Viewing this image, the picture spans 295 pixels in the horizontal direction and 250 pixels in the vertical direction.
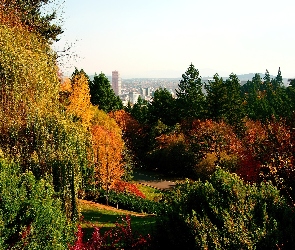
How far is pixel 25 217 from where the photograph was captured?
8.39m

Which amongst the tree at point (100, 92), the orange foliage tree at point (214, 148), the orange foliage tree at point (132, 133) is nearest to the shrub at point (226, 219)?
the orange foliage tree at point (214, 148)

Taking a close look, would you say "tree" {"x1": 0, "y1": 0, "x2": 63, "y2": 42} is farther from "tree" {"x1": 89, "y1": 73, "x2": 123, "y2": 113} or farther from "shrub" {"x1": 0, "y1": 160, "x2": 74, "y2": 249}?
"tree" {"x1": 89, "y1": 73, "x2": 123, "y2": 113}

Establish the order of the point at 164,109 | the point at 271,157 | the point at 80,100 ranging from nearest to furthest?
the point at 271,157 → the point at 80,100 → the point at 164,109

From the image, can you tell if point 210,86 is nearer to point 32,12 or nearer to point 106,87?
point 106,87

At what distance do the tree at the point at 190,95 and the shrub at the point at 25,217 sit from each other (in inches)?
1386

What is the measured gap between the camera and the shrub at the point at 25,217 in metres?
8.09

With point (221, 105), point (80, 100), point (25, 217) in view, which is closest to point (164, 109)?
point (221, 105)

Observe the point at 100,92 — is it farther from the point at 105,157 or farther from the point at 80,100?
the point at 105,157

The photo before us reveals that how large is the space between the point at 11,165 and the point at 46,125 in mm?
1974

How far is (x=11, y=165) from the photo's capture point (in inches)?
379

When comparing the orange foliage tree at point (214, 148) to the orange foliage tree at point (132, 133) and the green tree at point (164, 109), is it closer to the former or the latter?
the green tree at point (164, 109)

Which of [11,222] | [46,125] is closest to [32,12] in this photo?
[46,125]

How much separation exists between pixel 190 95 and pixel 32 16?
27659mm

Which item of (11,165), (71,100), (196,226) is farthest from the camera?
(71,100)
